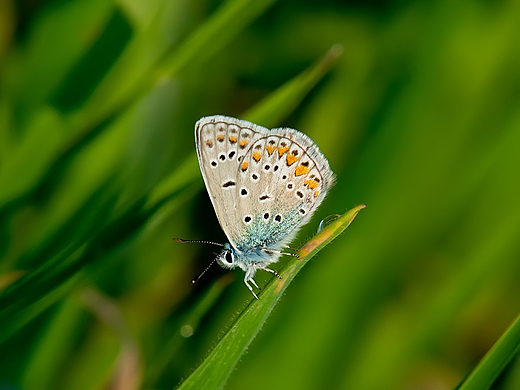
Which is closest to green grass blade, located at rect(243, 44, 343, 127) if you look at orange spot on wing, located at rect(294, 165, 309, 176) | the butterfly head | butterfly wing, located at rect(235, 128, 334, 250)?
butterfly wing, located at rect(235, 128, 334, 250)

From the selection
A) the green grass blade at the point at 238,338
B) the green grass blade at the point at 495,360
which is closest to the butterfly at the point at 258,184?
the green grass blade at the point at 238,338

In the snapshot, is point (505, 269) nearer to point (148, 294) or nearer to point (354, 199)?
point (354, 199)

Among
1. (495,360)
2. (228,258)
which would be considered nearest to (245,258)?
Result: (228,258)

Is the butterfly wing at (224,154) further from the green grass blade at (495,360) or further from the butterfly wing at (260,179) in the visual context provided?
the green grass blade at (495,360)

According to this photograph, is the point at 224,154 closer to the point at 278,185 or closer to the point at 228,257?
the point at 278,185

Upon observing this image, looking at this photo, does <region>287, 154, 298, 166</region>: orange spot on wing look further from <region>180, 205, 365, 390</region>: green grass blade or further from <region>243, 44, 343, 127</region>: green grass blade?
<region>180, 205, 365, 390</region>: green grass blade

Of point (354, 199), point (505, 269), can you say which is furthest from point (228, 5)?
point (505, 269)
